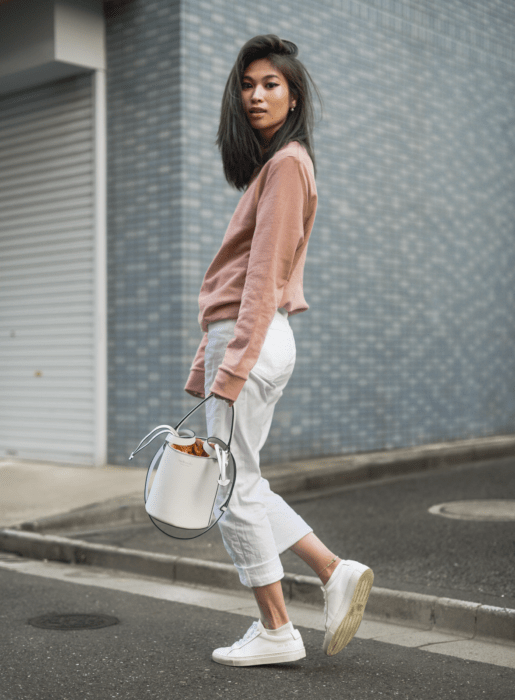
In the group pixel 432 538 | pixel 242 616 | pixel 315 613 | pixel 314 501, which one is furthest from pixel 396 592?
pixel 314 501

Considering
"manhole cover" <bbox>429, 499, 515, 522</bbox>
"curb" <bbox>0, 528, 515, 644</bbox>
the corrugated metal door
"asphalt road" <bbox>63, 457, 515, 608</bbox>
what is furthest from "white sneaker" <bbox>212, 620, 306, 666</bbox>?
the corrugated metal door

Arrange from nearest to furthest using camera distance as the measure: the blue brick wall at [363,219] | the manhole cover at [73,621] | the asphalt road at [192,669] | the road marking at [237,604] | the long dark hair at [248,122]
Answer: the asphalt road at [192,669] < the long dark hair at [248,122] < the road marking at [237,604] < the manhole cover at [73,621] < the blue brick wall at [363,219]

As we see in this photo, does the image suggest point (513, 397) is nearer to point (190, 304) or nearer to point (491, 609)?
point (190, 304)

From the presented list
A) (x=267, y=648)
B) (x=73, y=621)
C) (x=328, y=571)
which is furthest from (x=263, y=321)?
(x=73, y=621)

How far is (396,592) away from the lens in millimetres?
4406

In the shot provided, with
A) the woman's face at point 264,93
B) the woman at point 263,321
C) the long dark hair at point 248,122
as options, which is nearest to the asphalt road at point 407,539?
the woman at point 263,321

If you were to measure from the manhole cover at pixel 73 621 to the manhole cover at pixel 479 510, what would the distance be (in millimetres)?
3148

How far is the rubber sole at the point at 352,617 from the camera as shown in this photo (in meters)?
3.28

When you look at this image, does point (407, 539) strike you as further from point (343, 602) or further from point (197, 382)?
point (197, 382)

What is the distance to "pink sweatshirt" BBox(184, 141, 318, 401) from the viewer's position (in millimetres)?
3119

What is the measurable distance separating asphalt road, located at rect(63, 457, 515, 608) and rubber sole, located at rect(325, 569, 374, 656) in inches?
45.1

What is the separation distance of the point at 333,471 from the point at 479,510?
6.15ft

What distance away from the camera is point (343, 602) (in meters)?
3.28

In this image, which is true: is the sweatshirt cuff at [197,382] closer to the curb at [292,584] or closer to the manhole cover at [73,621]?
the manhole cover at [73,621]
